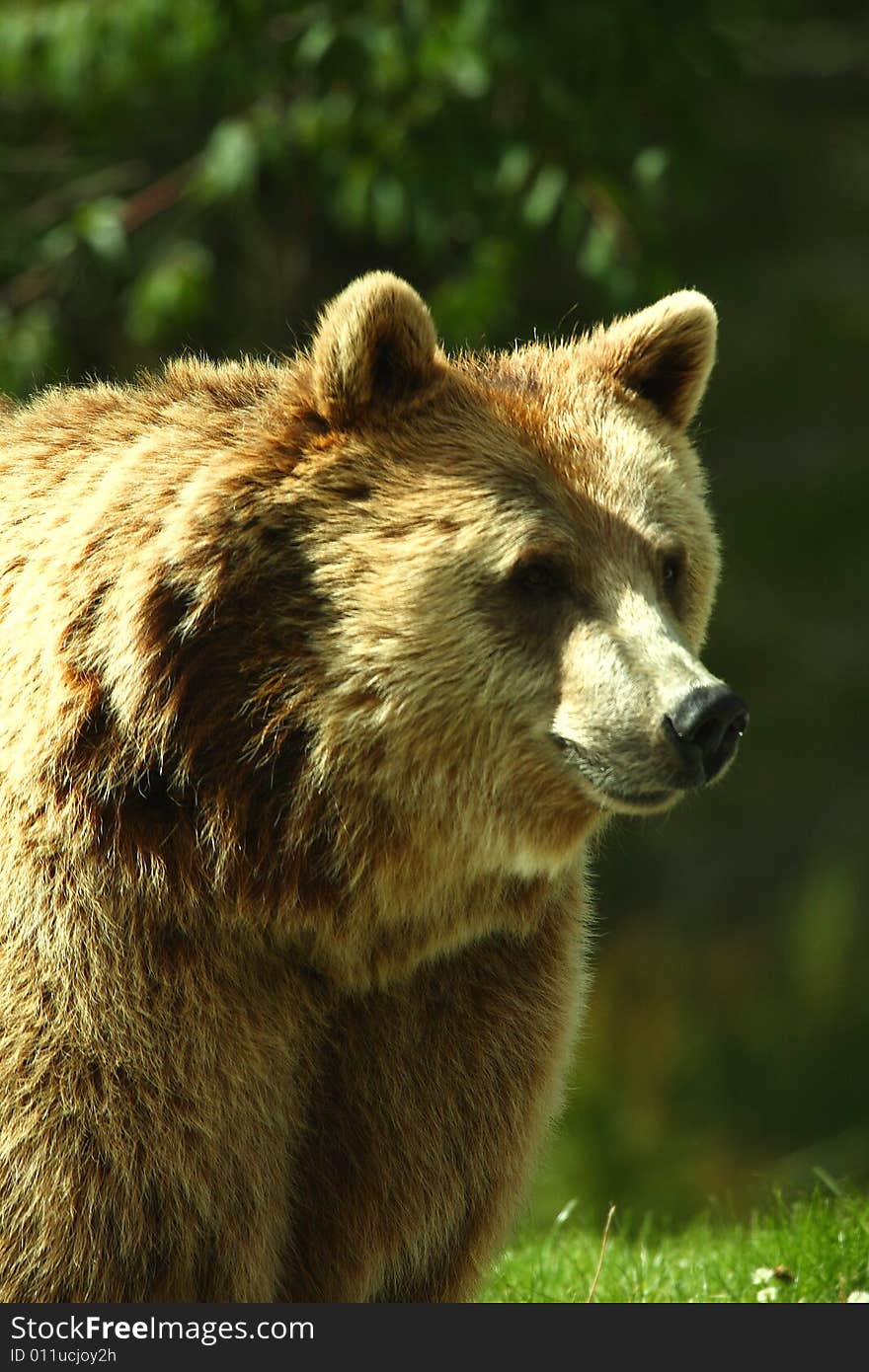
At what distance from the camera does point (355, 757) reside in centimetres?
377

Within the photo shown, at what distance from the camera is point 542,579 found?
3895 mm

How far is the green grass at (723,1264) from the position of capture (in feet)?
15.5

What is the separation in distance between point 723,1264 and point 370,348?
8.98 ft

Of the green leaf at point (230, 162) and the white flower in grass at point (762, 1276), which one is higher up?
the green leaf at point (230, 162)

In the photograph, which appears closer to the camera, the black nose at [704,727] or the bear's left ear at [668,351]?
the black nose at [704,727]

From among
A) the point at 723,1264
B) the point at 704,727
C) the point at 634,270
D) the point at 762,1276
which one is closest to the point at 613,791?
the point at 704,727

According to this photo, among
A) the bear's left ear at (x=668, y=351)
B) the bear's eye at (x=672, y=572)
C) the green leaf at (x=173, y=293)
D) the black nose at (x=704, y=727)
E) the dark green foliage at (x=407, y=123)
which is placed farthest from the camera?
the green leaf at (x=173, y=293)

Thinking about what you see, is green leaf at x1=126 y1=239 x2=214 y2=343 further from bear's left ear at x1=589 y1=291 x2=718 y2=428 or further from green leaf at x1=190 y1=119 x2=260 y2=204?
bear's left ear at x1=589 y1=291 x2=718 y2=428

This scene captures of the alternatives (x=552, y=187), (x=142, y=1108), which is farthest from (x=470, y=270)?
(x=142, y=1108)

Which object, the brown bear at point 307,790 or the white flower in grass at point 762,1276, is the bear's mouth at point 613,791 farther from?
the white flower in grass at point 762,1276

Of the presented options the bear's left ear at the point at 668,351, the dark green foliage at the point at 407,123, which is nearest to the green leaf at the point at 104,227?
the dark green foliage at the point at 407,123

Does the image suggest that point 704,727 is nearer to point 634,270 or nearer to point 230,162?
point 634,270

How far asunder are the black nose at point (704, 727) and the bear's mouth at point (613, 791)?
69mm

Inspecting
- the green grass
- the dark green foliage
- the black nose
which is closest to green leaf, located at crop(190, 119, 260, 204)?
the dark green foliage
